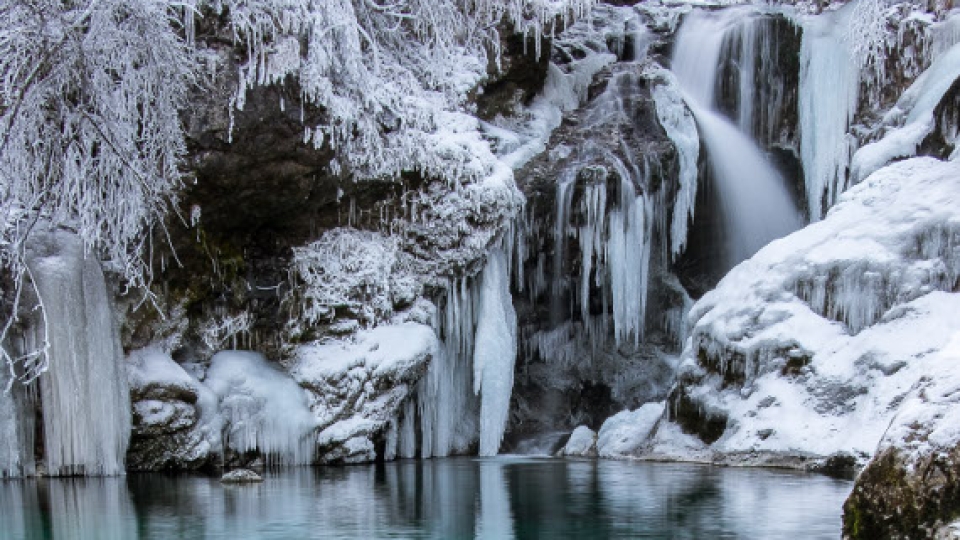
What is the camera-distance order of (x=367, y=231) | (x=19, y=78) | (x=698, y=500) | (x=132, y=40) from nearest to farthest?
1. (x=132, y=40)
2. (x=19, y=78)
3. (x=698, y=500)
4. (x=367, y=231)

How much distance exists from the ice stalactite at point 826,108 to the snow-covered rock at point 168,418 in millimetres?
9378

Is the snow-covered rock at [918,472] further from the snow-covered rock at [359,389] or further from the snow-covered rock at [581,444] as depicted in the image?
the snow-covered rock at [581,444]

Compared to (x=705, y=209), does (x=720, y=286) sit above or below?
below

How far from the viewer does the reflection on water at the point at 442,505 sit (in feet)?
23.7

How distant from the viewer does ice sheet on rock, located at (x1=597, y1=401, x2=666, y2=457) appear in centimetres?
1301

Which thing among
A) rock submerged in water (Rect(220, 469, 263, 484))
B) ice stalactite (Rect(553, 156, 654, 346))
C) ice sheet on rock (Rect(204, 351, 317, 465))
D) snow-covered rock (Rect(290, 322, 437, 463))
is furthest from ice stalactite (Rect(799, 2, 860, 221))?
rock submerged in water (Rect(220, 469, 263, 484))

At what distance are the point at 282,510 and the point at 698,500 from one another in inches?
144

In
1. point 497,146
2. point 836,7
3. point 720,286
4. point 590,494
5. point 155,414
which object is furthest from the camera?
point 836,7

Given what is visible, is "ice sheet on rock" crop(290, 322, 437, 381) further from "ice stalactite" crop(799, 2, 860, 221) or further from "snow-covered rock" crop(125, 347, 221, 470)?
"ice stalactite" crop(799, 2, 860, 221)

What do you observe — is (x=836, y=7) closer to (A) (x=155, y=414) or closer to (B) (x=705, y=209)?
(B) (x=705, y=209)

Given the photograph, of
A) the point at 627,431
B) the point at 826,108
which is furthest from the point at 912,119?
the point at 627,431

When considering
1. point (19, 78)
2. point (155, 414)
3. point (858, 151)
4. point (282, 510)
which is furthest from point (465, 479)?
point (858, 151)

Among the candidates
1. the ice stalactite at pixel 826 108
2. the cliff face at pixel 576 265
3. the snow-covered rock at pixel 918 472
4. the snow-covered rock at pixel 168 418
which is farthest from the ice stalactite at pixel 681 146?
the snow-covered rock at pixel 918 472

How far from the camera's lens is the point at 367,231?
1351 cm
